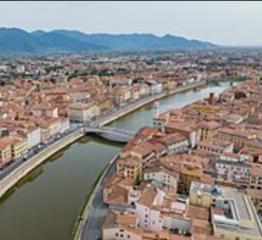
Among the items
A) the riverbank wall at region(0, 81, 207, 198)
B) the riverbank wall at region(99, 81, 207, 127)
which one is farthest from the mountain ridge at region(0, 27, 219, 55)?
the riverbank wall at region(0, 81, 207, 198)

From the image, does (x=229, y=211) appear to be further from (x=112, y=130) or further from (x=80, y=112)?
(x=80, y=112)

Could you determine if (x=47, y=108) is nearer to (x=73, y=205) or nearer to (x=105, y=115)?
(x=105, y=115)

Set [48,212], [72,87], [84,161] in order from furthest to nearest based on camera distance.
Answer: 1. [72,87]
2. [84,161]
3. [48,212]

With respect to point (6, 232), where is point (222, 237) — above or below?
above

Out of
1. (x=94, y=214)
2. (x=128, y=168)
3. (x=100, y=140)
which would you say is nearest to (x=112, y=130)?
(x=100, y=140)

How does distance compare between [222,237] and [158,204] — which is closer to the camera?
[222,237]

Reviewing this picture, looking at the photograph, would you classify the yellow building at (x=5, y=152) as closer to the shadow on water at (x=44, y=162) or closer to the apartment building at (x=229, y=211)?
the shadow on water at (x=44, y=162)

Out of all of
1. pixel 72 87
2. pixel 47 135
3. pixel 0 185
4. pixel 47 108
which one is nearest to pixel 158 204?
pixel 0 185

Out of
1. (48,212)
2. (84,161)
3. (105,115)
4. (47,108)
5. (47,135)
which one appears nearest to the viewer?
(48,212)
